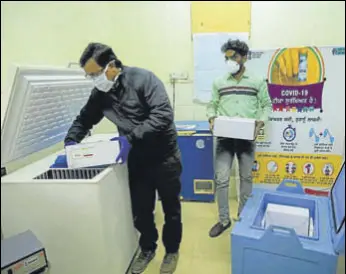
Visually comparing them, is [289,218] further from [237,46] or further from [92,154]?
[237,46]

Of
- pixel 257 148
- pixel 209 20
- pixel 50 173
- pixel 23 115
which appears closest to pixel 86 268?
pixel 50 173

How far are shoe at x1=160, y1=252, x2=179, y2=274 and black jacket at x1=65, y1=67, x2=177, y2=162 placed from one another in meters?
0.68

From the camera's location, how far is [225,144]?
2172 millimetres

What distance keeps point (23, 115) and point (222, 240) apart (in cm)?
158

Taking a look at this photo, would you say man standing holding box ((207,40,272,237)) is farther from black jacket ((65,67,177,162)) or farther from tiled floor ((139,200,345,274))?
black jacket ((65,67,177,162))

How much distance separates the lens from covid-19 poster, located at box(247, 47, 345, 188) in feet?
7.50

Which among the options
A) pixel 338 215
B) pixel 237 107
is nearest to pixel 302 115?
pixel 237 107

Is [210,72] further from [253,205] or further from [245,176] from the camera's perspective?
[253,205]

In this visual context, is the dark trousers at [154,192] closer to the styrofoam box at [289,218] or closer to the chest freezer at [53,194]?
the chest freezer at [53,194]

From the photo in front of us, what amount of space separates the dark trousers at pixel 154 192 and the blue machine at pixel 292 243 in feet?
1.44

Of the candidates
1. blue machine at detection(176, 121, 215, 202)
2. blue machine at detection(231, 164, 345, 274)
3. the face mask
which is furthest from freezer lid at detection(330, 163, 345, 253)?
blue machine at detection(176, 121, 215, 202)

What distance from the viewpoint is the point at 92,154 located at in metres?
1.49

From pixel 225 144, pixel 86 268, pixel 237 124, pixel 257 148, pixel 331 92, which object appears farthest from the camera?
pixel 257 148

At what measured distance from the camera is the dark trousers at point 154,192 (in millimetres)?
1691
